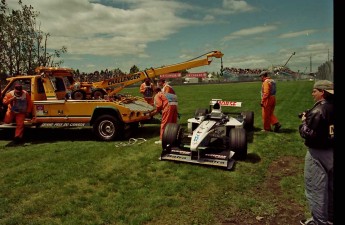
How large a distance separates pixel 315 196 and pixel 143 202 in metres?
2.74

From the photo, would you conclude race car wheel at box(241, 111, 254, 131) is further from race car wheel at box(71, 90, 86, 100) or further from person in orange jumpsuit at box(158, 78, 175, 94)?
race car wheel at box(71, 90, 86, 100)

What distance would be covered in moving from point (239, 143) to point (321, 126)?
3.93 meters

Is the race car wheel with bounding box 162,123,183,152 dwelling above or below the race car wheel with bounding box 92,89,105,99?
below

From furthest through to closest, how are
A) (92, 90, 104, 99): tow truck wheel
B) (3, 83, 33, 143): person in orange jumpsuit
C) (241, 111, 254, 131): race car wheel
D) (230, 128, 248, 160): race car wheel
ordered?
(92, 90, 104, 99): tow truck wheel → (241, 111, 254, 131): race car wheel → (3, 83, 33, 143): person in orange jumpsuit → (230, 128, 248, 160): race car wheel

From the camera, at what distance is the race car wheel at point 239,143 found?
749 cm

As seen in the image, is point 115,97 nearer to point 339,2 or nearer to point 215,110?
point 215,110

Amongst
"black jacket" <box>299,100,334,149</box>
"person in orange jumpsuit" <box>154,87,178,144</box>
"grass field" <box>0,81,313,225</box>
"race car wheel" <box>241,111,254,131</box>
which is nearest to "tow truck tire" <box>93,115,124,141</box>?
"grass field" <box>0,81,313,225</box>

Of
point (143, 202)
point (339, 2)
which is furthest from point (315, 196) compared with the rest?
point (339, 2)

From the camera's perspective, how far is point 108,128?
10172mm

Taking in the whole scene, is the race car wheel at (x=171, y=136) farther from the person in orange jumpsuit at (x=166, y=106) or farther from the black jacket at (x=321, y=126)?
the black jacket at (x=321, y=126)

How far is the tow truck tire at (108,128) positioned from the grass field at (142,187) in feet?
2.55

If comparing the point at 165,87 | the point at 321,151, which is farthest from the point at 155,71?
the point at 321,151

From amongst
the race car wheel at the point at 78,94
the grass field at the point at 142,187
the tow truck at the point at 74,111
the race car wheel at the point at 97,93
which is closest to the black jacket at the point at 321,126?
the grass field at the point at 142,187

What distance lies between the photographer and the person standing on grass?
11.9 feet
